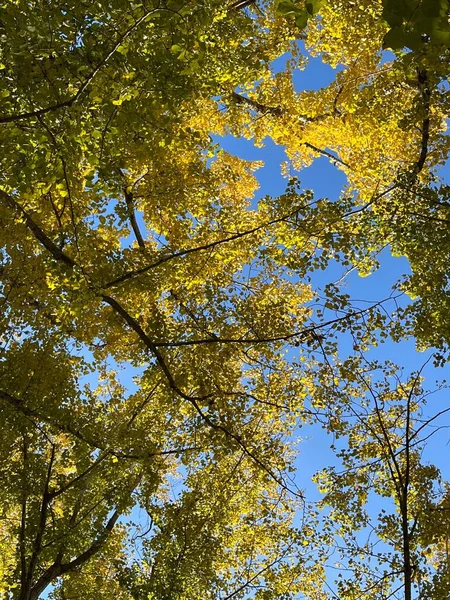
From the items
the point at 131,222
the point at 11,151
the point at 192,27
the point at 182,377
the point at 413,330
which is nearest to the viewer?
the point at 192,27

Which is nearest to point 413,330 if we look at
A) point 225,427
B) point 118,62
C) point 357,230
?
point 357,230

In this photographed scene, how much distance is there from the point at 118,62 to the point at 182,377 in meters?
4.80

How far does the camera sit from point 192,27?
3.95m

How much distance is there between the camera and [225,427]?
282 inches

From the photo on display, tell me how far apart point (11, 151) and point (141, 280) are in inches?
101

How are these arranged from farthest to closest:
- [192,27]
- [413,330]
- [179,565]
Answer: [179,565] → [413,330] → [192,27]

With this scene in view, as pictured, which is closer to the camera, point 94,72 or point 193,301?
point 94,72

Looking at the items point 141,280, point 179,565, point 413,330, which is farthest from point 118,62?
point 179,565

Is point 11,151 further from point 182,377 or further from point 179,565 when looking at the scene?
point 179,565

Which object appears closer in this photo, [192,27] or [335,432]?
[192,27]

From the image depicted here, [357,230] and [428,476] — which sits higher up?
[357,230]

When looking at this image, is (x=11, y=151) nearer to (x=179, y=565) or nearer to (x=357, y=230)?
(x=357, y=230)

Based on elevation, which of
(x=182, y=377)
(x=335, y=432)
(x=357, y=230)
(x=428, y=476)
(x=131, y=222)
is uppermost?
(x=131, y=222)

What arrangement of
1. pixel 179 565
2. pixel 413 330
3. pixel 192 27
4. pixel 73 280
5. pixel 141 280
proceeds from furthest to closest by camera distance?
pixel 179 565
pixel 413 330
pixel 141 280
pixel 73 280
pixel 192 27
